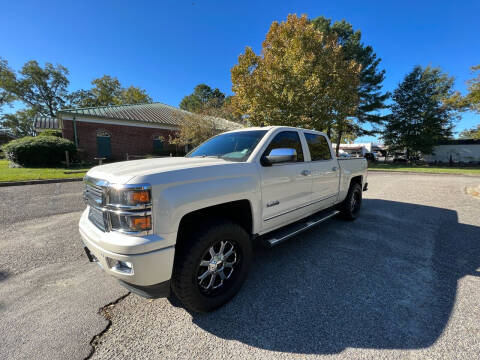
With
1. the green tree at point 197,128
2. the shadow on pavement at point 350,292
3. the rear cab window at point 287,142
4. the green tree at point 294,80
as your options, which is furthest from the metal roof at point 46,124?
the shadow on pavement at point 350,292

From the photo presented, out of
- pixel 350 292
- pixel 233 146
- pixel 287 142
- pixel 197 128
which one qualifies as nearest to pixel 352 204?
pixel 287 142

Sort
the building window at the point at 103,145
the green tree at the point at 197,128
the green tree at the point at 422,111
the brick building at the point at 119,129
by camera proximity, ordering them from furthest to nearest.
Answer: the green tree at the point at 422,111, the building window at the point at 103,145, the green tree at the point at 197,128, the brick building at the point at 119,129

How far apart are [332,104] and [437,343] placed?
15.2 m

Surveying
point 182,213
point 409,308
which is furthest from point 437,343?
point 182,213

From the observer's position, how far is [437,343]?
1772mm

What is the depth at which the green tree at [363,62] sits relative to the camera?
2359 centimetres

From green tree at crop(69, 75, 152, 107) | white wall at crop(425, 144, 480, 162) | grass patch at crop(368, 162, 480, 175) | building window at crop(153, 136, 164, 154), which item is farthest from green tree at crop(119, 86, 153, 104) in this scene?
white wall at crop(425, 144, 480, 162)

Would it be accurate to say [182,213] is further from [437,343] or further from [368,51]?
[368,51]

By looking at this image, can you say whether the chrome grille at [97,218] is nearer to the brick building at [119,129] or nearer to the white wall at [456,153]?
the brick building at [119,129]

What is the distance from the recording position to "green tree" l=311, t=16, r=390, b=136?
23.6 m

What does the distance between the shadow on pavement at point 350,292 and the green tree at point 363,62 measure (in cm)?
2453

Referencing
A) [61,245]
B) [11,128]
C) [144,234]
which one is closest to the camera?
[144,234]

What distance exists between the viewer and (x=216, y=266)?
2238 mm

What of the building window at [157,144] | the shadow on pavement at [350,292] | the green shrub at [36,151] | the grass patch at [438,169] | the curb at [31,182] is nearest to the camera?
the shadow on pavement at [350,292]
